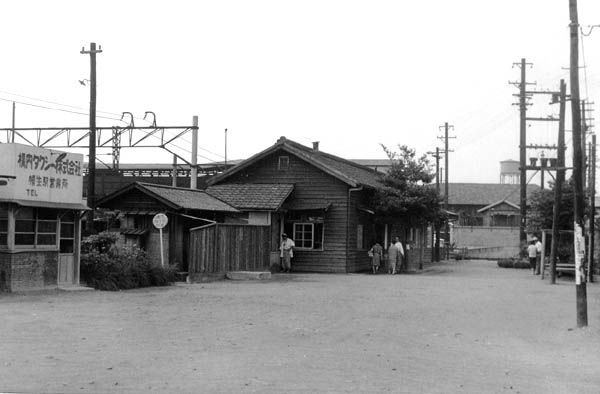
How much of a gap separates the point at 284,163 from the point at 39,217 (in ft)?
54.0

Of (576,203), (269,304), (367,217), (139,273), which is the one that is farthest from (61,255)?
(367,217)

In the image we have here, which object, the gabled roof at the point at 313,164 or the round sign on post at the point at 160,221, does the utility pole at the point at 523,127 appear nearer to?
the gabled roof at the point at 313,164

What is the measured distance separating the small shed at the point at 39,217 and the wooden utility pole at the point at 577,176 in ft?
41.0

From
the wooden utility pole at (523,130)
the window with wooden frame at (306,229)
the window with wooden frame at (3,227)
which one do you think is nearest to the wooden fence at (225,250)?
the window with wooden frame at (306,229)

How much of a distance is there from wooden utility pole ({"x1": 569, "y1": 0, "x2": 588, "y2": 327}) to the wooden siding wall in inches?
730

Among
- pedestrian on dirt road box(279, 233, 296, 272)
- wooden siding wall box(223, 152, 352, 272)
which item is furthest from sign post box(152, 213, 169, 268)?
wooden siding wall box(223, 152, 352, 272)

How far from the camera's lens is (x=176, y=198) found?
2670 cm

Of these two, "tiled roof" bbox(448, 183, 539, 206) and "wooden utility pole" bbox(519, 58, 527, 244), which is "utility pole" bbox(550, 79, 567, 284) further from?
"tiled roof" bbox(448, 183, 539, 206)

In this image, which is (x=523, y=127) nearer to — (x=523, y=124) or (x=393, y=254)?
(x=523, y=124)

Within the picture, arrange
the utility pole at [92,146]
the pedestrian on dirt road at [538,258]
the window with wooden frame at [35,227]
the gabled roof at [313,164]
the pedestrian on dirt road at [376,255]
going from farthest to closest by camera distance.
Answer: the pedestrian on dirt road at [538,258] → the pedestrian on dirt road at [376,255] → the gabled roof at [313,164] → the utility pole at [92,146] → the window with wooden frame at [35,227]

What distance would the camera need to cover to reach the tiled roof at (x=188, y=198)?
2613 cm

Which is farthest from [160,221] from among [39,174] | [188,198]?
[39,174]

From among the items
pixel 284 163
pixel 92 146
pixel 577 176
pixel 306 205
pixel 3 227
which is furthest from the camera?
pixel 284 163

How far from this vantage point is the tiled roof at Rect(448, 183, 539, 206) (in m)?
86.2
